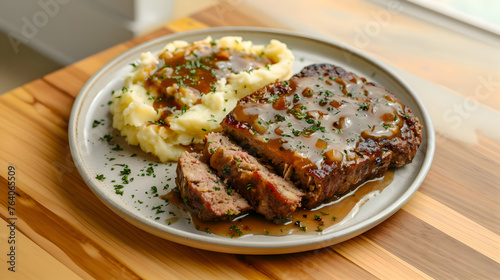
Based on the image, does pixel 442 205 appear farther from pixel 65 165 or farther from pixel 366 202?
pixel 65 165

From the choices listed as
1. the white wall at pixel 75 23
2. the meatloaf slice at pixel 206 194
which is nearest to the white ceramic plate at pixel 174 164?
the meatloaf slice at pixel 206 194

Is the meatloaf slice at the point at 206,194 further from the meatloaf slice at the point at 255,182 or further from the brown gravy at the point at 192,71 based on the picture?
the brown gravy at the point at 192,71

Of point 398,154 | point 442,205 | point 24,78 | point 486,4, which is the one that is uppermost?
point 486,4

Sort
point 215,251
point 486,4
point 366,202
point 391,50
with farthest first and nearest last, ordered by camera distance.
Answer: point 486,4
point 391,50
point 366,202
point 215,251

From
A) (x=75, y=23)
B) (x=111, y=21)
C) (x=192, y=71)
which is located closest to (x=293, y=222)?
(x=192, y=71)

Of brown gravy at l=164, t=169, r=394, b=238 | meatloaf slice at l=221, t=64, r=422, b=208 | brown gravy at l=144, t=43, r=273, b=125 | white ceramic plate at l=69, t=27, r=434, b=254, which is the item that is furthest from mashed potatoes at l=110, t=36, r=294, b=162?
brown gravy at l=164, t=169, r=394, b=238

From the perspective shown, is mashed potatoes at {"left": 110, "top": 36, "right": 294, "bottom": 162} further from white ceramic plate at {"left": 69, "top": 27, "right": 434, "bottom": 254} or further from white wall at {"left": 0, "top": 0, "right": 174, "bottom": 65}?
→ white wall at {"left": 0, "top": 0, "right": 174, "bottom": 65}

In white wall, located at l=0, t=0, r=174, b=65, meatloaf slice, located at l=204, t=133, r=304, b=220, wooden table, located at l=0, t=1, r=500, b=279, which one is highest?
meatloaf slice, located at l=204, t=133, r=304, b=220

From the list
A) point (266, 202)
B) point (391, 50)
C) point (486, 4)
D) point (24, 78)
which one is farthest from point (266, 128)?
point (24, 78)
